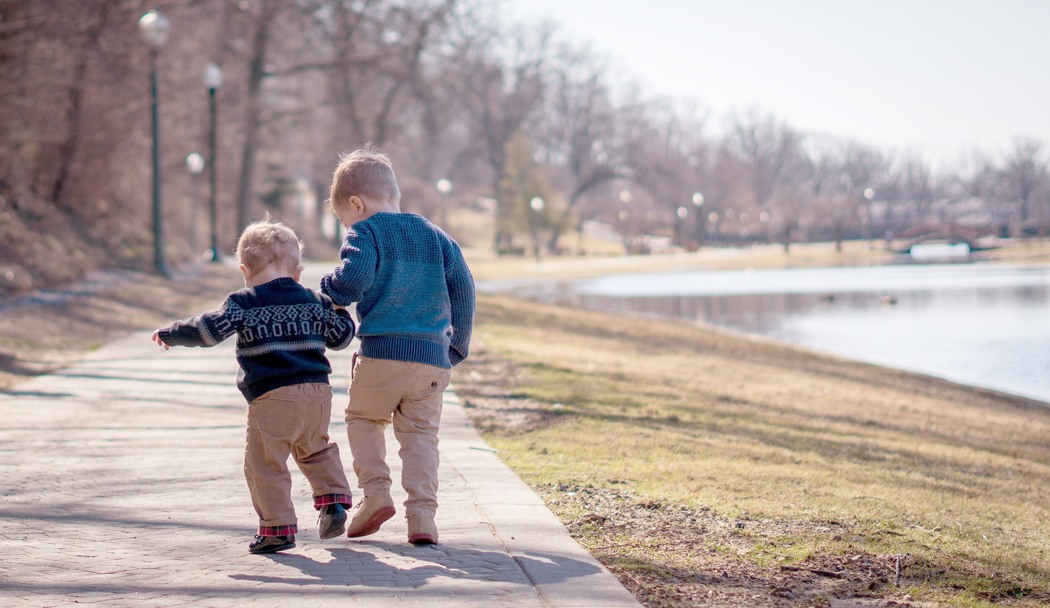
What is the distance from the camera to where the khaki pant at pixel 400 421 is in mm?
4484

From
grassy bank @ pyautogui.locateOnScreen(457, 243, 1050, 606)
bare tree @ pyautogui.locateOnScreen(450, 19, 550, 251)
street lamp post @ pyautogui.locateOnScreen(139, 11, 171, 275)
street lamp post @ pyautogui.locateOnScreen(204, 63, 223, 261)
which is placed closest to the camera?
Result: grassy bank @ pyautogui.locateOnScreen(457, 243, 1050, 606)

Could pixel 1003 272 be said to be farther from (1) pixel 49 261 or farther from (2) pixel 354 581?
(2) pixel 354 581

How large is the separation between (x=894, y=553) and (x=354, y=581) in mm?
2270

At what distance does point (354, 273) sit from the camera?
174 inches

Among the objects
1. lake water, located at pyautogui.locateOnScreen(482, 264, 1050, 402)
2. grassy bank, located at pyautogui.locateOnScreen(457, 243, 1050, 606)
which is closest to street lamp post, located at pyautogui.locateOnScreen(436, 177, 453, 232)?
lake water, located at pyautogui.locateOnScreen(482, 264, 1050, 402)

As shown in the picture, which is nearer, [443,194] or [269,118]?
[269,118]

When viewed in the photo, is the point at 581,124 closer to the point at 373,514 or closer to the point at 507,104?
the point at 507,104

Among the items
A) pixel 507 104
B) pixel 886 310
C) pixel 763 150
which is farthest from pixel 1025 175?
pixel 886 310

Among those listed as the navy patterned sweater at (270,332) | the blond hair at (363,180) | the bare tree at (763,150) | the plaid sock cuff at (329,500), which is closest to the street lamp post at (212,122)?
the blond hair at (363,180)

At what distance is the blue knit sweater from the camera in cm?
445

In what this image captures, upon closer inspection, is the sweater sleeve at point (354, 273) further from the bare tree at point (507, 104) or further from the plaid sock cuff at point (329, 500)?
the bare tree at point (507, 104)

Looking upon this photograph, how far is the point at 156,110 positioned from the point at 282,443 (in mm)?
17416

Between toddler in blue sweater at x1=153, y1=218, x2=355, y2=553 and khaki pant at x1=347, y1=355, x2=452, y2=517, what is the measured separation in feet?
0.44

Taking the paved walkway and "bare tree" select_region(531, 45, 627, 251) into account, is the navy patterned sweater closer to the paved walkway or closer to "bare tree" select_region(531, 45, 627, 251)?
the paved walkway
